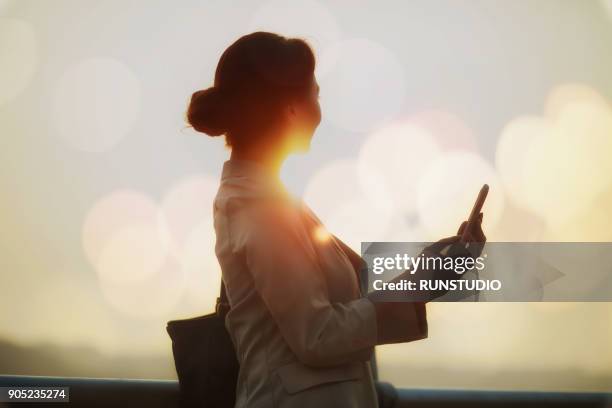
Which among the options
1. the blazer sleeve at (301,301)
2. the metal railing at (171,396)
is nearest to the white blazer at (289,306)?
the blazer sleeve at (301,301)

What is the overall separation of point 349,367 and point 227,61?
44 centimetres

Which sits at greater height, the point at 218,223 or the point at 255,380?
the point at 218,223

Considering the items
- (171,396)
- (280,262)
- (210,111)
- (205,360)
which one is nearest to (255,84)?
(210,111)

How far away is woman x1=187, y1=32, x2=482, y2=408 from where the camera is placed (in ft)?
1.72

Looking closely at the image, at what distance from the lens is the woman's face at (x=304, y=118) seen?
65 centimetres

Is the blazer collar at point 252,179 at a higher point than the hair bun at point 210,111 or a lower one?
lower

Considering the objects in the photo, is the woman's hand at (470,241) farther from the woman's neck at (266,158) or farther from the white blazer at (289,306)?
the woman's neck at (266,158)

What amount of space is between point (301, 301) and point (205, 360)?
0.83 feet

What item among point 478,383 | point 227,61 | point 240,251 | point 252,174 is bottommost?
point 478,383

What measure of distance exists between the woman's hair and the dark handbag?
270 mm

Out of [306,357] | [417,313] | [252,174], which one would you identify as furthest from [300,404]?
[252,174]

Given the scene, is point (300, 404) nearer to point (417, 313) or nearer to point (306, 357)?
point (306, 357)

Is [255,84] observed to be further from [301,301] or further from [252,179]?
[301,301]

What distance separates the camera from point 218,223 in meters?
0.61
